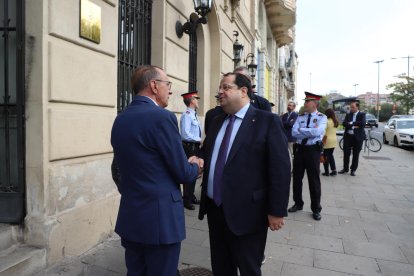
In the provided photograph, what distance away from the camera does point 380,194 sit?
7.39 m

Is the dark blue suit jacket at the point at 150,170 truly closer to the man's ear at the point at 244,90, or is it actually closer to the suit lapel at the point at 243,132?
the suit lapel at the point at 243,132

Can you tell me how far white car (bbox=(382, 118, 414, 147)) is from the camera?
18452 mm

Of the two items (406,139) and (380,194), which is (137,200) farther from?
(406,139)

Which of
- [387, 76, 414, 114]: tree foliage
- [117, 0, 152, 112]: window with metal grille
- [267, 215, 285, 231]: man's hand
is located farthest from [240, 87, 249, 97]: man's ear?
[387, 76, 414, 114]: tree foliage

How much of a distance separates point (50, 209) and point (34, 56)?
57.7 inches

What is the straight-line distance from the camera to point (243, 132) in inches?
100

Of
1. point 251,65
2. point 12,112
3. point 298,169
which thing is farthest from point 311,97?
point 251,65

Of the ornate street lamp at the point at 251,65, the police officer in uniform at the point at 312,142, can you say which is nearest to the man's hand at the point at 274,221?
the police officer in uniform at the point at 312,142

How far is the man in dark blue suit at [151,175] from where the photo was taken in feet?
6.86

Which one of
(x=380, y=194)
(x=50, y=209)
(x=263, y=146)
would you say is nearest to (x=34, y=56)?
(x=50, y=209)

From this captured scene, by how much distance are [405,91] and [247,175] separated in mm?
61535

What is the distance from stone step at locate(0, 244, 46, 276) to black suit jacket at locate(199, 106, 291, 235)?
6.24ft

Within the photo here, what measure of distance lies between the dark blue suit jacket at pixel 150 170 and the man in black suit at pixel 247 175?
0.42 m

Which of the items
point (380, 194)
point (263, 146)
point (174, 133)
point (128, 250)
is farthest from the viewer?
point (380, 194)
